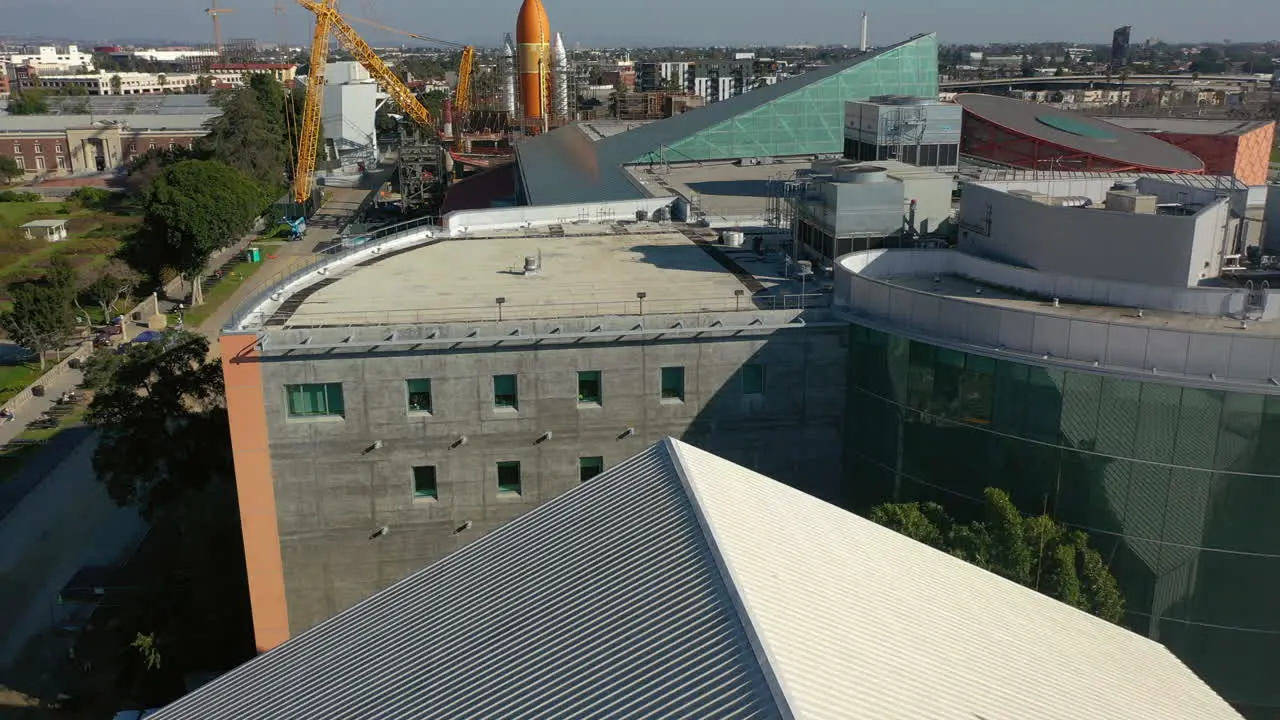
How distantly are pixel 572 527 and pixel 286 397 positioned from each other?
11440mm

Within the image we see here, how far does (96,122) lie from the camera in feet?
500

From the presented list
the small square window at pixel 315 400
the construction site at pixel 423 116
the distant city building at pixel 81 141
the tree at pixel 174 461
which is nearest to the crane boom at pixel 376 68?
the construction site at pixel 423 116

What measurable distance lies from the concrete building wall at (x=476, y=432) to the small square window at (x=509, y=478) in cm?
19

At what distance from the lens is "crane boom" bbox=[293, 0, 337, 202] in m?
114

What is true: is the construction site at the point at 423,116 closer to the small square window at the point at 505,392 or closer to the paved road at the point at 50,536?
the paved road at the point at 50,536

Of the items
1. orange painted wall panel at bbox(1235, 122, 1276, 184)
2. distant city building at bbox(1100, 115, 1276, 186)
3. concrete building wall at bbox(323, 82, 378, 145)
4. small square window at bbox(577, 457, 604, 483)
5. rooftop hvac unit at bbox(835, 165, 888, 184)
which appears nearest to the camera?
small square window at bbox(577, 457, 604, 483)

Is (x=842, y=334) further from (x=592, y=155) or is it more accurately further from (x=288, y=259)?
(x=288, y=259)

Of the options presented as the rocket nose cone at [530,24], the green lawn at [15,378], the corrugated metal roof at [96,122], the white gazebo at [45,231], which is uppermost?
the rocket nose cone at [530,24]

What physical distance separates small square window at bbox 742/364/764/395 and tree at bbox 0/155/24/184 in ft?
448

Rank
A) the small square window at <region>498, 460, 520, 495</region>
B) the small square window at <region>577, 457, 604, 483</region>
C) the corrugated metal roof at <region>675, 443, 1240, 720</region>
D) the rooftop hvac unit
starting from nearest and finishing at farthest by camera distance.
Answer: the corrugated metal roof at <region>675, 443, 1240, 720</region> → the small square window at <region>498, 460, 520, 495</region> → the small square window at <region>577, 457, 604, 483</region> → the rooftop hvac unit

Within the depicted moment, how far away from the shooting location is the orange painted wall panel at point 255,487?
28250 millimetres

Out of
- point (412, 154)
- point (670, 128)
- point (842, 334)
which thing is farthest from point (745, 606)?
point (412, 154)

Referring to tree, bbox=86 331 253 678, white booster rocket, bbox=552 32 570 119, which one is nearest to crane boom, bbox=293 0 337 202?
white booster rocket, bbox=552 32 570 119

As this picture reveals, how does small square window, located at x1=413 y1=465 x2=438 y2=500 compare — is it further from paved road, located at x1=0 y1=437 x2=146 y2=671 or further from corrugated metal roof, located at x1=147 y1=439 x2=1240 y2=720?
paved road, located at x1=0 y1=437 x2=146 y2=671
